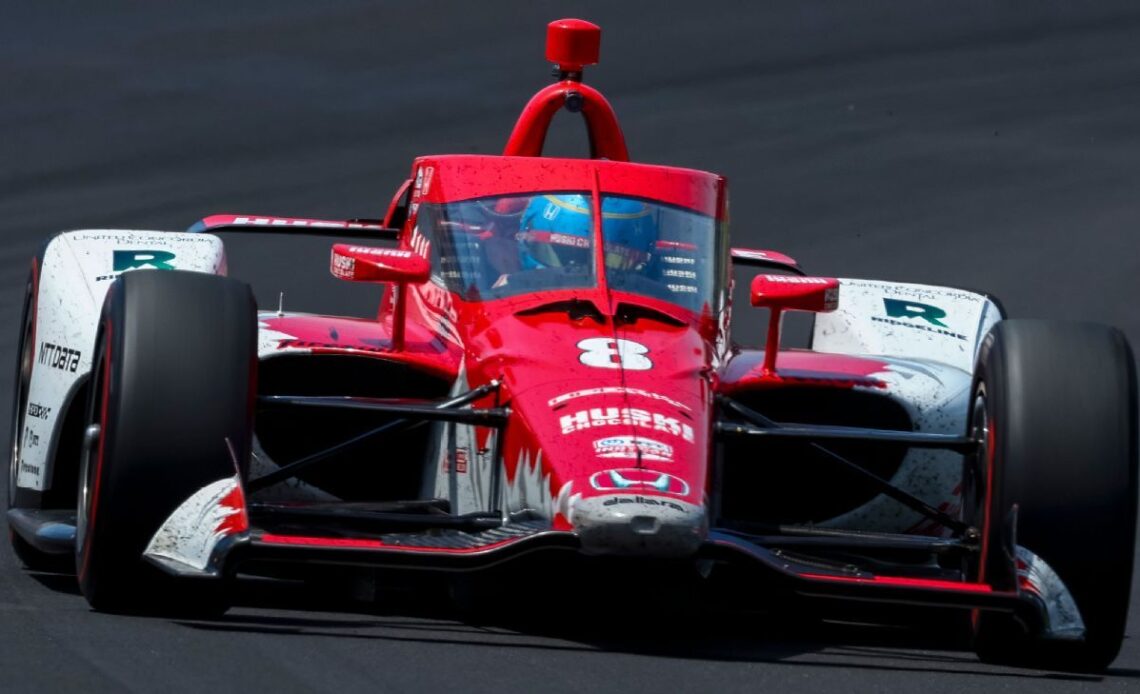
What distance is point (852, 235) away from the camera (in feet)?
49.9

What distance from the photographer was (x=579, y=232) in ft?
25.0

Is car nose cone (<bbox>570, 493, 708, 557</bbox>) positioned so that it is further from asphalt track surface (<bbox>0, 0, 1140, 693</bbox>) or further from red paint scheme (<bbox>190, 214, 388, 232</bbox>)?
asphalt track surface (<bbox>0, 0, 1140, 693</bbox>)

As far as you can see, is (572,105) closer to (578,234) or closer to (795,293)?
(578,234)

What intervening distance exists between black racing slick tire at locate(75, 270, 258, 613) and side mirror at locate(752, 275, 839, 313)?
1629 millimetres

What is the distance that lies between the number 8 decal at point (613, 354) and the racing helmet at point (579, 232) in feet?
1.68

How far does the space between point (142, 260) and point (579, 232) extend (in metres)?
1.69

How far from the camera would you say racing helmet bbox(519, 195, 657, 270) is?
7.53 meters

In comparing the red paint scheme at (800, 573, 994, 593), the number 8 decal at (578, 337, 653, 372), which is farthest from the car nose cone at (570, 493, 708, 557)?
the number 8 decal at (578, 337, 653, 372)

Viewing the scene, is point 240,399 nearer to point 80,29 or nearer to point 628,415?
point 628,415

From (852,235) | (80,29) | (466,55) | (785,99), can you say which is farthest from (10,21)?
(852,235)

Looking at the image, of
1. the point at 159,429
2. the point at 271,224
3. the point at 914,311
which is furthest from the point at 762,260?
the point at 159,429

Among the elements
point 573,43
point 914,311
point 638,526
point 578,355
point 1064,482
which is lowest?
point 638,526

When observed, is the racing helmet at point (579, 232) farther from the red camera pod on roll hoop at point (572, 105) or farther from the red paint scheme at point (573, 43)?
the red paint scheme at point (573, 43)

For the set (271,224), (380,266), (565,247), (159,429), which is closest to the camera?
(159,429)
